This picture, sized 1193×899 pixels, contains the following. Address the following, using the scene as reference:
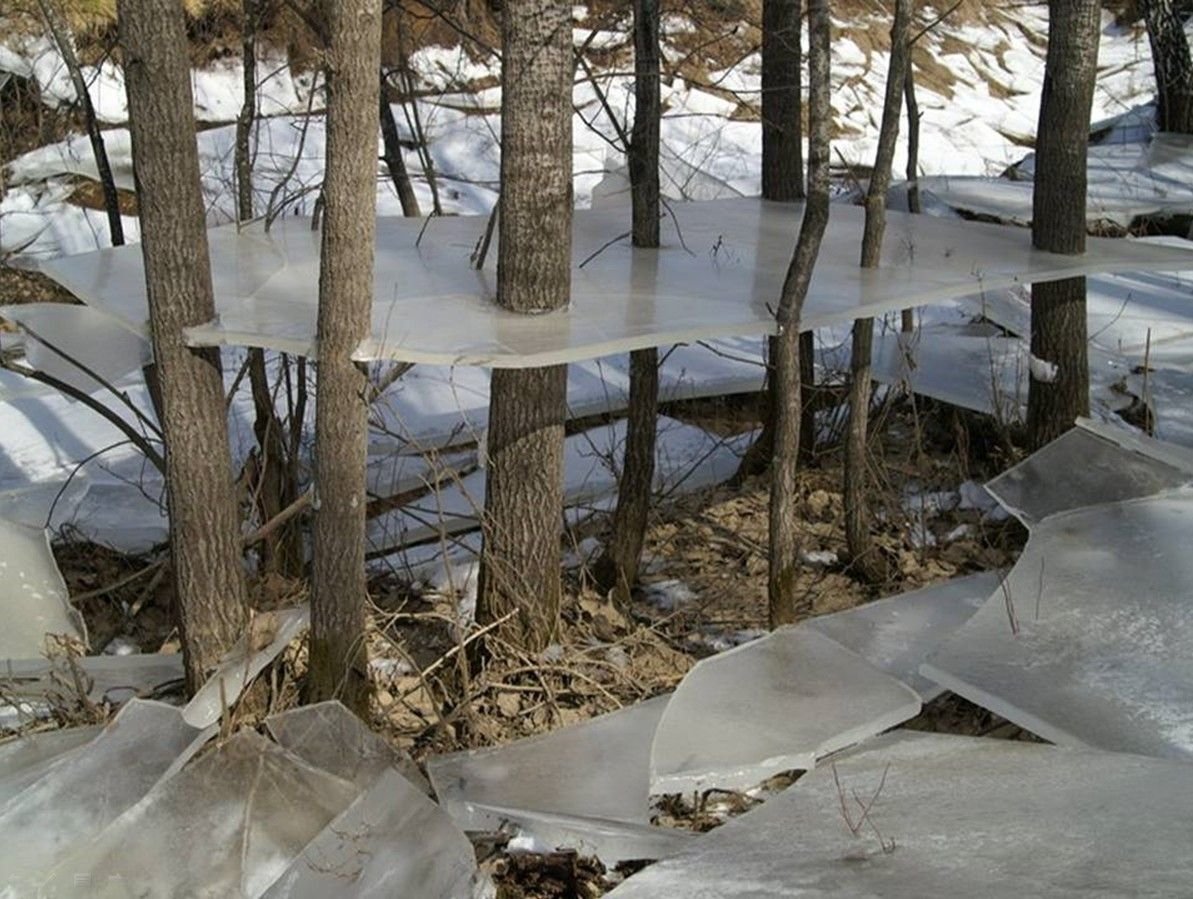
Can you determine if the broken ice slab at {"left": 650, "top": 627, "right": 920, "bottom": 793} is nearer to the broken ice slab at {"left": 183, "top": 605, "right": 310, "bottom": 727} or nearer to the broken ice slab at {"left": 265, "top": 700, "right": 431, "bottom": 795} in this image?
the broken ice slab at {"left": 265, "top": 700, "right": 431, "bottom": 795}

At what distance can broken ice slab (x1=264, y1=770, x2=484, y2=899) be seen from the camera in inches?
126

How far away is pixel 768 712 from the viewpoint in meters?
3.77

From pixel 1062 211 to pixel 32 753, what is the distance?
3.71m

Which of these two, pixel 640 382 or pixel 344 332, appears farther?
pixel 640 382

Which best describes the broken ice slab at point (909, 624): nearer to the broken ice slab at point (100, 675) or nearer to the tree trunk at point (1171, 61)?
the broken ice slab at point (100, 675)

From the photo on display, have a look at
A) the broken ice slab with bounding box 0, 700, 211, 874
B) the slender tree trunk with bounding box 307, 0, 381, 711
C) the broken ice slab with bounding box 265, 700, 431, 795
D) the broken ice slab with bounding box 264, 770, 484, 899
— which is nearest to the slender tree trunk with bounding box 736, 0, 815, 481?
the slender tree trunk with bounding box 307, 0, 381, 711

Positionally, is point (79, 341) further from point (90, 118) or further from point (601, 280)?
point (601, 280)

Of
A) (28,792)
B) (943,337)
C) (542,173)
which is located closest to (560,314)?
(542,173)

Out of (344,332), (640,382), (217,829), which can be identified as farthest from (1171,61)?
(217,829)

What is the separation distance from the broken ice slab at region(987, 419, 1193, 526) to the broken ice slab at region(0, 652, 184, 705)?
280 cm

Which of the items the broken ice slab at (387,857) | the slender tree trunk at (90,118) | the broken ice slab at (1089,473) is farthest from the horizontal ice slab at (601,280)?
the broken ice slab at (387,857)

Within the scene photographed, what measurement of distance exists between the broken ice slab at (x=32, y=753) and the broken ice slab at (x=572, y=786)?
1.03m

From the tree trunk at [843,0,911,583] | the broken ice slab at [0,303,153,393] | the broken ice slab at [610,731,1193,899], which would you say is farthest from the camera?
the broken ice slab at [0,303,153,393]

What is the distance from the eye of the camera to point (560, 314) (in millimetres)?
4125
